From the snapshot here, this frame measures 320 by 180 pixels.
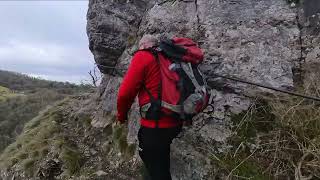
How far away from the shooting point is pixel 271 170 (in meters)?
4.75

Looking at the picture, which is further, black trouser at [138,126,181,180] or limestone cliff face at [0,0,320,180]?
limestone cliff face at [0,0,320,180]

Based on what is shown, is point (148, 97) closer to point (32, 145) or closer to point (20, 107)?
point (32, 145)

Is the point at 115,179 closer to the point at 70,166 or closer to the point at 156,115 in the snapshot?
the point at 70,166

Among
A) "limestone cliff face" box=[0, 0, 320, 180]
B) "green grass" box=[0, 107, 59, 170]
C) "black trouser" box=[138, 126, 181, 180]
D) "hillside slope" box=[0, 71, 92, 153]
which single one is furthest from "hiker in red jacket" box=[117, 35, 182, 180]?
"hillside slope" box=[0, 71, 92, 153]

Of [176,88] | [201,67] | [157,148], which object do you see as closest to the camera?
[176,88]

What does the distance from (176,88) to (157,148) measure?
0.63m

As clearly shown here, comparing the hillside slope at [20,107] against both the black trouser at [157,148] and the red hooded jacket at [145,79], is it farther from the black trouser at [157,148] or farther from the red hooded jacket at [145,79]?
the red hooded jacket at [145,79]

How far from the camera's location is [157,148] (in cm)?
450

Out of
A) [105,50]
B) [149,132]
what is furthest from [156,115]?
[105,50]

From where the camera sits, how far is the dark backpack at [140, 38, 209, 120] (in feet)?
14.3

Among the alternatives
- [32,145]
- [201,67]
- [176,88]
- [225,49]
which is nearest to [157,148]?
[176,88]

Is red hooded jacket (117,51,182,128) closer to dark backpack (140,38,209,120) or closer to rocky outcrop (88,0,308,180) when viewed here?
dark backpack (140,38,209,120)

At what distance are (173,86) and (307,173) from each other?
1598 millimetres

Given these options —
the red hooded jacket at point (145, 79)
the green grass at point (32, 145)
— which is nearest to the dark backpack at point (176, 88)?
the red hooded jacket at point (145, 79)
